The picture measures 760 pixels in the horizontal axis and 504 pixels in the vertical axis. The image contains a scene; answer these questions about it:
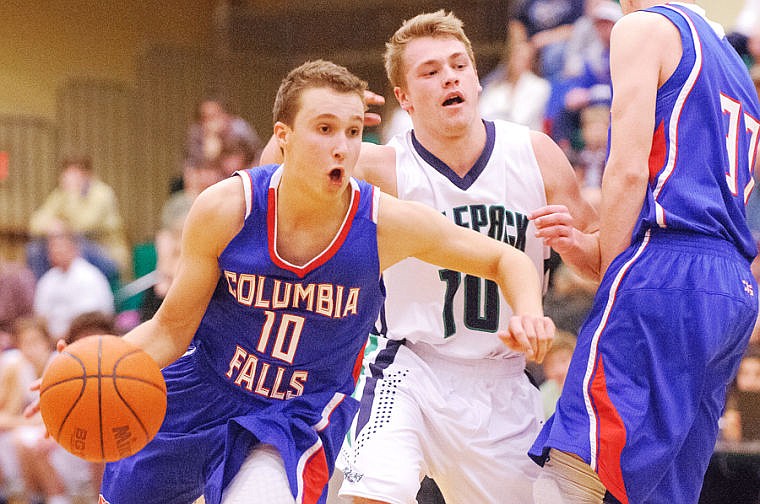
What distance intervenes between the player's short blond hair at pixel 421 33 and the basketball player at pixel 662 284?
45.4 inches

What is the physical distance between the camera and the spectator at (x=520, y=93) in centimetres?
953

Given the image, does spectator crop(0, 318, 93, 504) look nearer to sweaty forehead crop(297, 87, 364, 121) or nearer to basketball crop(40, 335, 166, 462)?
basketball crop(40, 335, 166, 462)

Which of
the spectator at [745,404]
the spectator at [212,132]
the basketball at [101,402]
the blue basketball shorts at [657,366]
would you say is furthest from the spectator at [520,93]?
the basketball at [101,402]

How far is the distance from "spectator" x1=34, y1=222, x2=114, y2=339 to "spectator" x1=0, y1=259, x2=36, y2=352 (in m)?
0.10

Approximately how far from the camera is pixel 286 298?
14.2 ft

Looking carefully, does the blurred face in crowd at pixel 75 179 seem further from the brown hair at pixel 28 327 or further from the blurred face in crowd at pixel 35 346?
the blurred face in crowd at pixel 35 346

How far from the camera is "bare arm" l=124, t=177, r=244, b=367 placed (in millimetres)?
4238

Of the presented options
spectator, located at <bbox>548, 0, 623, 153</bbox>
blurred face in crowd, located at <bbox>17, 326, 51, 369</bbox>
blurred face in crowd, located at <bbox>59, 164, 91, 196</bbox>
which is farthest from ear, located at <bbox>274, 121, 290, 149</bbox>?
blurred face in crowd, located at <bbox>59, 164, 91, 196</bbox>

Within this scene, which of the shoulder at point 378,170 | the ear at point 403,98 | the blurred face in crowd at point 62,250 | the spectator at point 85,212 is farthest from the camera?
the spectator at point 85,212

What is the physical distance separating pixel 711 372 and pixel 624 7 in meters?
1.36

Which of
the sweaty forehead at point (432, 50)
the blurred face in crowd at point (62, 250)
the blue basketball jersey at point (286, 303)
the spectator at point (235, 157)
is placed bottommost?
the blurred face in crowd at point (62, 250)

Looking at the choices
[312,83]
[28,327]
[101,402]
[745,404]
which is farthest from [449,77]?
[28,327]

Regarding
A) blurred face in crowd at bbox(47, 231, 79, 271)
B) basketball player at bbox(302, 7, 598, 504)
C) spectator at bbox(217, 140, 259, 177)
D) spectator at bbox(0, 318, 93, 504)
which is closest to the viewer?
basketball player at bbox(302, 7, 598, 504)

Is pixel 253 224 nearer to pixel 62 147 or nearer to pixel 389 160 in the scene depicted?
pixel 389 160
